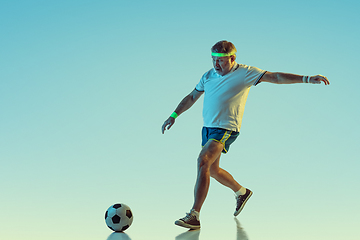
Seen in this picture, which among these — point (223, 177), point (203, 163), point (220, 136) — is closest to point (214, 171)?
point (223, 177)

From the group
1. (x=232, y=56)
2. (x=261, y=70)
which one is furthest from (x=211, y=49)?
(x=261, y=70)

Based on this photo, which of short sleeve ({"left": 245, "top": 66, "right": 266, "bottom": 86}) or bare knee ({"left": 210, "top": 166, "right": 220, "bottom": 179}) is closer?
short sleeve ({"left": 245, "top": 66, "right": 266, "bottom": 86})

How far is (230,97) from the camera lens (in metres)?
4.51

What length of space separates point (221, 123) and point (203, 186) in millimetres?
778

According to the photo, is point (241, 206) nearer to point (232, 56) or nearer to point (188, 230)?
point (188, 230)

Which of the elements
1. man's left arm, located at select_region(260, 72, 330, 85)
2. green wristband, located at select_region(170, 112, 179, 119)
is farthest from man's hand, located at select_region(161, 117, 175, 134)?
man's left arm, located at select_region(260, 72, 330, 85)

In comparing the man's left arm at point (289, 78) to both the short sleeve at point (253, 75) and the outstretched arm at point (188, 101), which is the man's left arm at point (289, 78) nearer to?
the short sleeve at point (253, 75)

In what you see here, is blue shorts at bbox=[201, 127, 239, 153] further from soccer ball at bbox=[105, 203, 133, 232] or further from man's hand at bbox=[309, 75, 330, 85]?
Result: soccer ball at bbox=[105, 203, 133, 232]

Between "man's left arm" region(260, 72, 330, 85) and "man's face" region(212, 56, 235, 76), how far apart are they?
0.40 meters

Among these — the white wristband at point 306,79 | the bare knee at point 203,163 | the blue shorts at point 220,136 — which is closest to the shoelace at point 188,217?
the bare knee at point 203,163

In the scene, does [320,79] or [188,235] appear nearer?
[188,235]

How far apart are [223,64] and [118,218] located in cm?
201

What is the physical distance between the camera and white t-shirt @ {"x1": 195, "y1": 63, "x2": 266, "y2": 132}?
447 centimetres

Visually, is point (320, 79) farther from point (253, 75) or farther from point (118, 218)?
point (118, 218)
